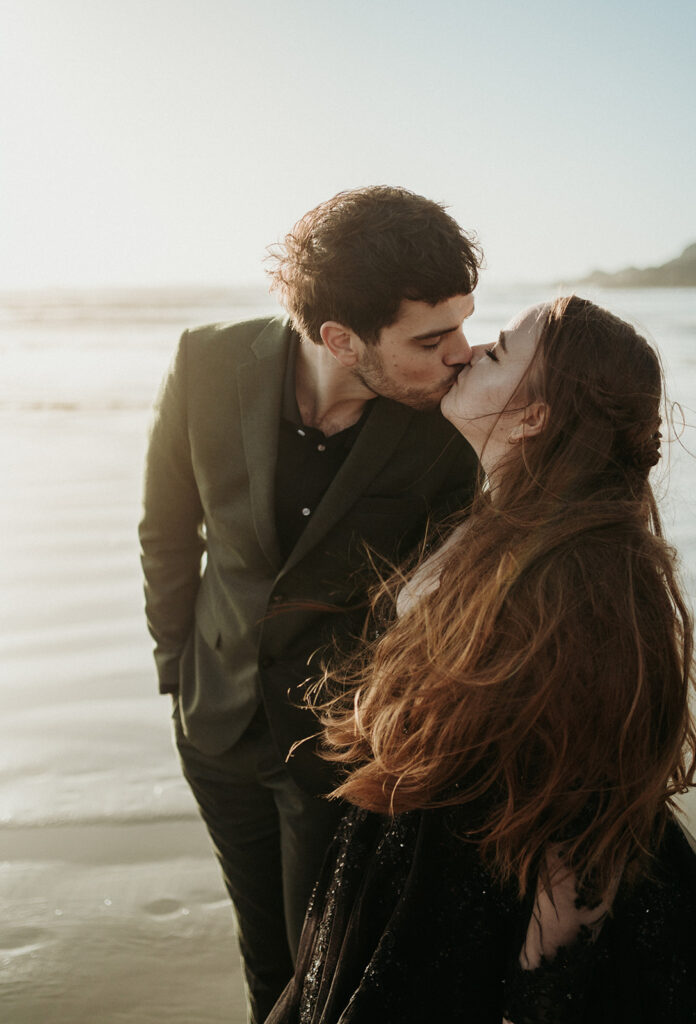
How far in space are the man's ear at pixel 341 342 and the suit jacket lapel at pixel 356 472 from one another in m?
0.16

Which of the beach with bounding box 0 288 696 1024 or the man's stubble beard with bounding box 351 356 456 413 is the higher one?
the man's stubble beard with bounding box 351 356 456 413

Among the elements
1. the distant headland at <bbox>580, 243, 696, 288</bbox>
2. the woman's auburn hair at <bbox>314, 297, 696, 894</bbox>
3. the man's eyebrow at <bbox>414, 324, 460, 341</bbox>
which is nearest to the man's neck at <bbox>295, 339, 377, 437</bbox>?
the man's eyebrow at <bbox>414, 324, 460, 341</bbox>

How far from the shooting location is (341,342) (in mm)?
2383

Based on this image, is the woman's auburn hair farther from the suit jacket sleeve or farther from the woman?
the suit jacket sleeve

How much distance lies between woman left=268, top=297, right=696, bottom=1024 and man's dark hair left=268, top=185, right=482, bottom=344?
0.49 meters

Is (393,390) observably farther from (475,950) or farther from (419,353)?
(475,950)

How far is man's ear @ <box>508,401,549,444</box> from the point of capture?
181cm

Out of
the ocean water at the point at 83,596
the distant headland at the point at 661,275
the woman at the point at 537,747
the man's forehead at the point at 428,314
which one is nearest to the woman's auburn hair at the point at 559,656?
the woman at the point at 537,747

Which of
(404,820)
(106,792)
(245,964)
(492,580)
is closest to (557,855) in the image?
(404,820)

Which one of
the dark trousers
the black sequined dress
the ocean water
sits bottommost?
Result: the ocean water

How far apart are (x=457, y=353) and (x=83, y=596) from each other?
382 cm

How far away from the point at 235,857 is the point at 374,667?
1151 millimetres

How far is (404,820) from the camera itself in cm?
177

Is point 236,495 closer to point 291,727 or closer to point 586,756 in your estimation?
point 291,727
